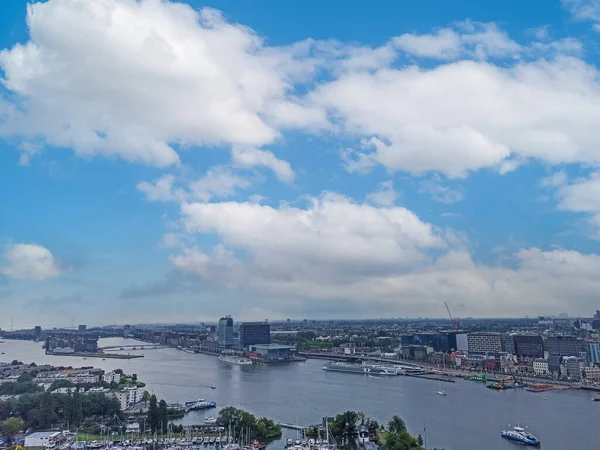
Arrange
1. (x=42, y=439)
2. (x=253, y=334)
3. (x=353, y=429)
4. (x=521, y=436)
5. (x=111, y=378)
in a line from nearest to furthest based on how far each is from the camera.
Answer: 1. (x=42, y=439)
2. (x=521, y=436)
3. (x=353, y=429)
4. (x=111, y=378)
5. (x=253, y=334)

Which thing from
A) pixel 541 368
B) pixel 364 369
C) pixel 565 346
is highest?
pixel 565 346

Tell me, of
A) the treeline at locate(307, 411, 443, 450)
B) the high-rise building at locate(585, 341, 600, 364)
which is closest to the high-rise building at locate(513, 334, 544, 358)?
the high-rise building at locate(585, 341, 600, 364)

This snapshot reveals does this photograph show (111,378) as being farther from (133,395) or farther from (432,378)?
(432,378)

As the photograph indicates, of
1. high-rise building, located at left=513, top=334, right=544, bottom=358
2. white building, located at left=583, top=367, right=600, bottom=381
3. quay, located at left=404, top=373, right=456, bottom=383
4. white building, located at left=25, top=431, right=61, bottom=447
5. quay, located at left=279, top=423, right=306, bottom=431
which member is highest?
high-rise building, located at left=513, top=334, right=544, bottom=358

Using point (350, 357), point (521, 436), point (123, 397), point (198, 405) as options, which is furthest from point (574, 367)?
point (123, 397)

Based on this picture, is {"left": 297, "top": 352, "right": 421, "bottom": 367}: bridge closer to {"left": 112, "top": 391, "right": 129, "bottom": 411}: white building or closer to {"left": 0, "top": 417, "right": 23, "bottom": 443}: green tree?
{"left": 112, "top": 391, "right": 129, "bottom": 411}: white building

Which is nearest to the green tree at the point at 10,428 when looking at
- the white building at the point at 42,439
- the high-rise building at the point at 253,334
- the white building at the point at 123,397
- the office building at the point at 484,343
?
A: the white building at the point at 42,439
